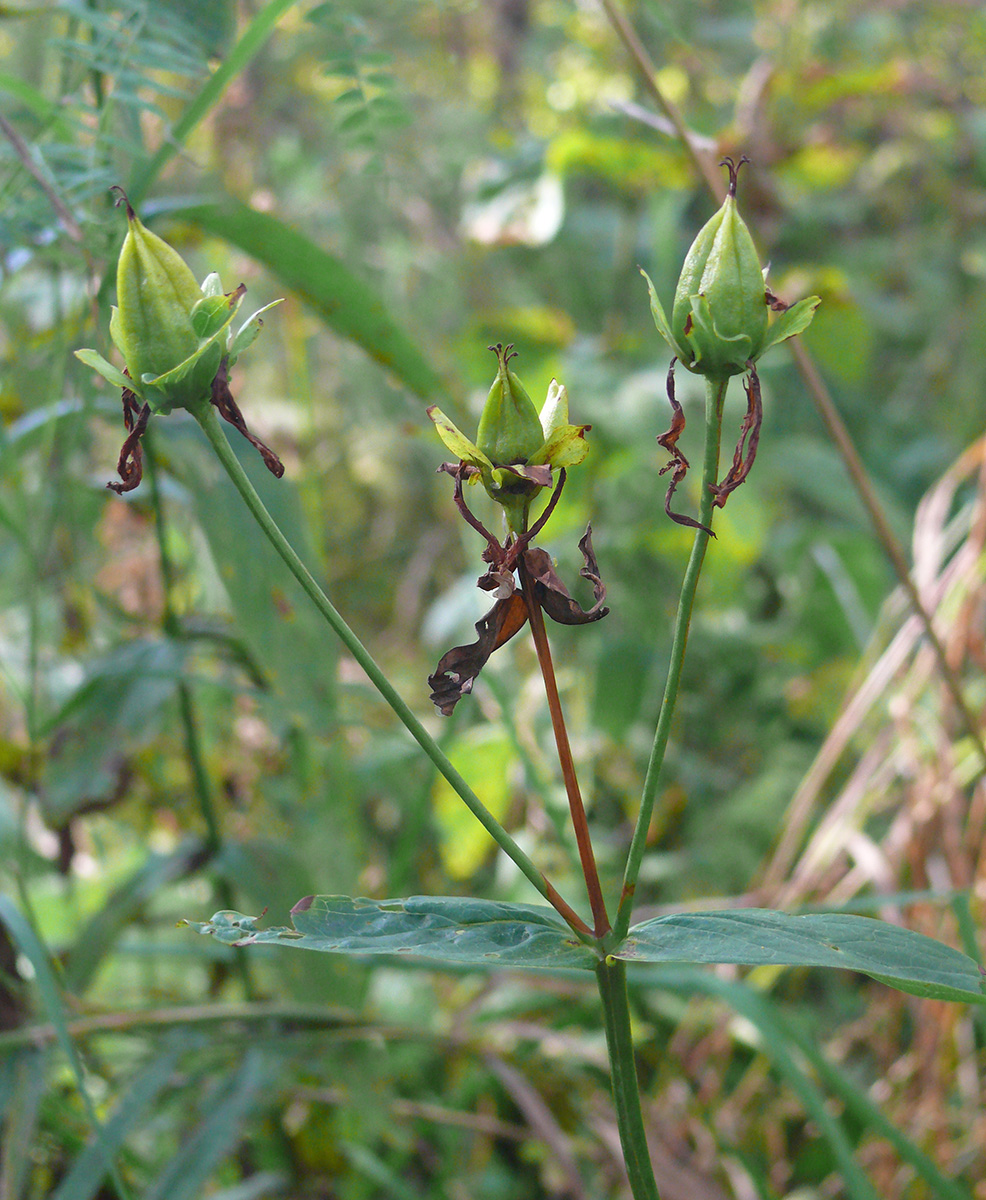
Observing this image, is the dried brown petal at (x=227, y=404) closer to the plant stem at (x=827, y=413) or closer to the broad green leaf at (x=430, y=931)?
the broad green leaf at (x=430, y=931)

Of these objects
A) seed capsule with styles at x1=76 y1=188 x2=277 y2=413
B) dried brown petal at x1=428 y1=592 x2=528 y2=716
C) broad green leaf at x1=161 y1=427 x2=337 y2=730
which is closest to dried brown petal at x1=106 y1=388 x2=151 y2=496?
seed capsule with styles at x1=76 y1=188 x2=277 y2=413

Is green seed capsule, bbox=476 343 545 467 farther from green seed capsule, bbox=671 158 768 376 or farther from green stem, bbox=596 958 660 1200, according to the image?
green stem, bbox=596 958 660 1200

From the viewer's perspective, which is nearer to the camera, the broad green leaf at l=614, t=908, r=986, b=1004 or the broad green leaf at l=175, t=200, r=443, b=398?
the broad green leaf at l=614, t=908, r=986, b=1004

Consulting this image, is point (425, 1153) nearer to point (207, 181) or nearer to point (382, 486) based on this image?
point (207, 181)

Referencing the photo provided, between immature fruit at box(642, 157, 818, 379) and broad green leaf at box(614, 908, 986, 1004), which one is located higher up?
immature fruit at box(642, 157, 818, 379)

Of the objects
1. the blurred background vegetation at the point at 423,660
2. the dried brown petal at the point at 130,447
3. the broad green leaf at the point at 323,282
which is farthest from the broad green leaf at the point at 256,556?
the dried brown petal at the point at 130,447

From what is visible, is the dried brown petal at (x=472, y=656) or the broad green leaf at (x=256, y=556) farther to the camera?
the broad green leaf at (x=256, y=556)
